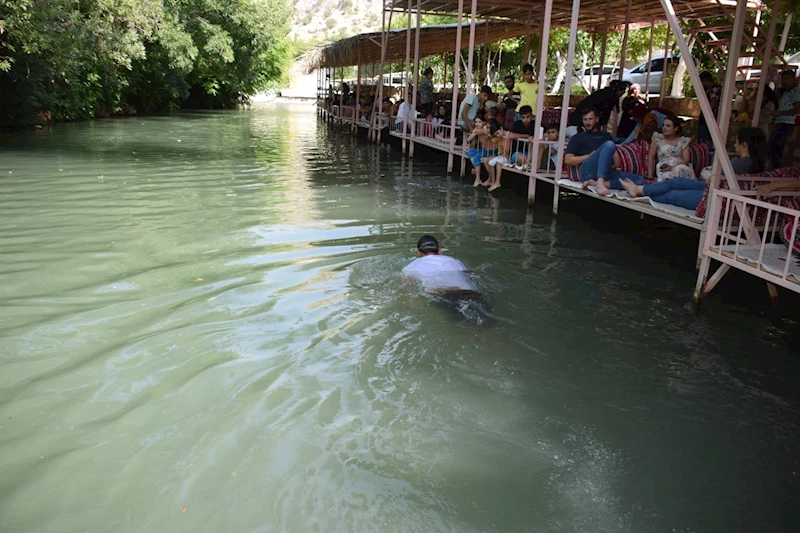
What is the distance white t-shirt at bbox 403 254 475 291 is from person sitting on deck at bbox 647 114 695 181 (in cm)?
378

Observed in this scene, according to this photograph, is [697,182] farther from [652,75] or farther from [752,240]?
[652,75]

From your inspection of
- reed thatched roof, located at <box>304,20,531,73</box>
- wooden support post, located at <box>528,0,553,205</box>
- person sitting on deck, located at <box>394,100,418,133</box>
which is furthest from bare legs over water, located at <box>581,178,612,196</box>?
person sitting on deck, located at <box>394,100,418,133</box>

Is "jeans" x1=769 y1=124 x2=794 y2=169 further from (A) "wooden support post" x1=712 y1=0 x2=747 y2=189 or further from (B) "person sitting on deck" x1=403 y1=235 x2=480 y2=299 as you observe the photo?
(B) "person sitting on deck" x1=403 y1=235 x2=480 y2=299

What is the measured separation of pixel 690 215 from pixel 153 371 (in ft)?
19.1

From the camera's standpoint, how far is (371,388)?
4.71 m

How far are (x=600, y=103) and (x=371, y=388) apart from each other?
297 inches

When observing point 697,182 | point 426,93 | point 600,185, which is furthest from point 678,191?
point 426,93

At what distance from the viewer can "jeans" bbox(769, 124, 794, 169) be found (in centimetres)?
903

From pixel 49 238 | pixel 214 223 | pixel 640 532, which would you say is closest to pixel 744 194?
pixel 640 532

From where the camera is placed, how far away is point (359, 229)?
30.9ft

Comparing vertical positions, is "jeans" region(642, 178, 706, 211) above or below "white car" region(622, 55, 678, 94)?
below

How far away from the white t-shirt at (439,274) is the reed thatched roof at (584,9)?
29.4 feet

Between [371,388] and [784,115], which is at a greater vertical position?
[784,115]

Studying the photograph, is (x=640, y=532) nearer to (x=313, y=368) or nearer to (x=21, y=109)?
(x=313, y=368)
